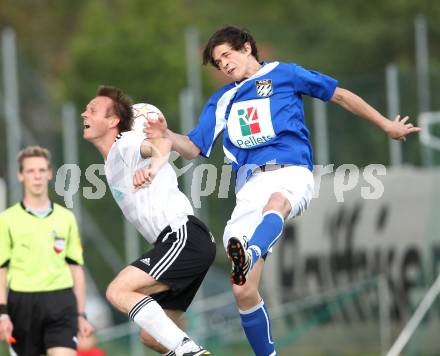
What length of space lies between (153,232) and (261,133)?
963 millimetres

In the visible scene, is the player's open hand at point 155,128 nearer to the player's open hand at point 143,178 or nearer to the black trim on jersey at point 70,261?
the player's open hand at point 143,178

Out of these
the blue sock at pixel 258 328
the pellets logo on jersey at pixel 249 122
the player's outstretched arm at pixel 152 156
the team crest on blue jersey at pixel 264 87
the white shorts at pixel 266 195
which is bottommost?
the blue sock at pixel 258 328

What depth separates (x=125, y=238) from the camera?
62.5 feet

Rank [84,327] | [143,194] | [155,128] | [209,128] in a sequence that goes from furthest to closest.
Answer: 1. [84,327]
2. [209,128]
3. [143,194]
4. [155,128]

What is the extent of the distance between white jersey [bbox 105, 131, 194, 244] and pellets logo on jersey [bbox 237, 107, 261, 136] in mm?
590

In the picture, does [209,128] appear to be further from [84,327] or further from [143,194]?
[84,327]

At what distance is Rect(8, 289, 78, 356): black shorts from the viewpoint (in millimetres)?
9734

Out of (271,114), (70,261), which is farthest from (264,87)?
(70,261)

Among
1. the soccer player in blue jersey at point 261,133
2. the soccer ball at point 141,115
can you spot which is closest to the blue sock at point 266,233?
the soccer player in blue jersey at point 261,133

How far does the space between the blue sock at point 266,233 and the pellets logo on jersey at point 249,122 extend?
61 cm

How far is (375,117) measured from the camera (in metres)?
8.62

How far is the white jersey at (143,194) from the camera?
836 cm

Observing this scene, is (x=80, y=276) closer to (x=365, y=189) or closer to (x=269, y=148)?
(x=269, y=148)

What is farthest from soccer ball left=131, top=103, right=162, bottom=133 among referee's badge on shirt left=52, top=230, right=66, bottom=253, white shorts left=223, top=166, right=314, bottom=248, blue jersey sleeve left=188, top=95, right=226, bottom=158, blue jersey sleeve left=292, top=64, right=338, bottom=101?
referee's badge on shirt left=52, top=230, right=66, bottom=253
